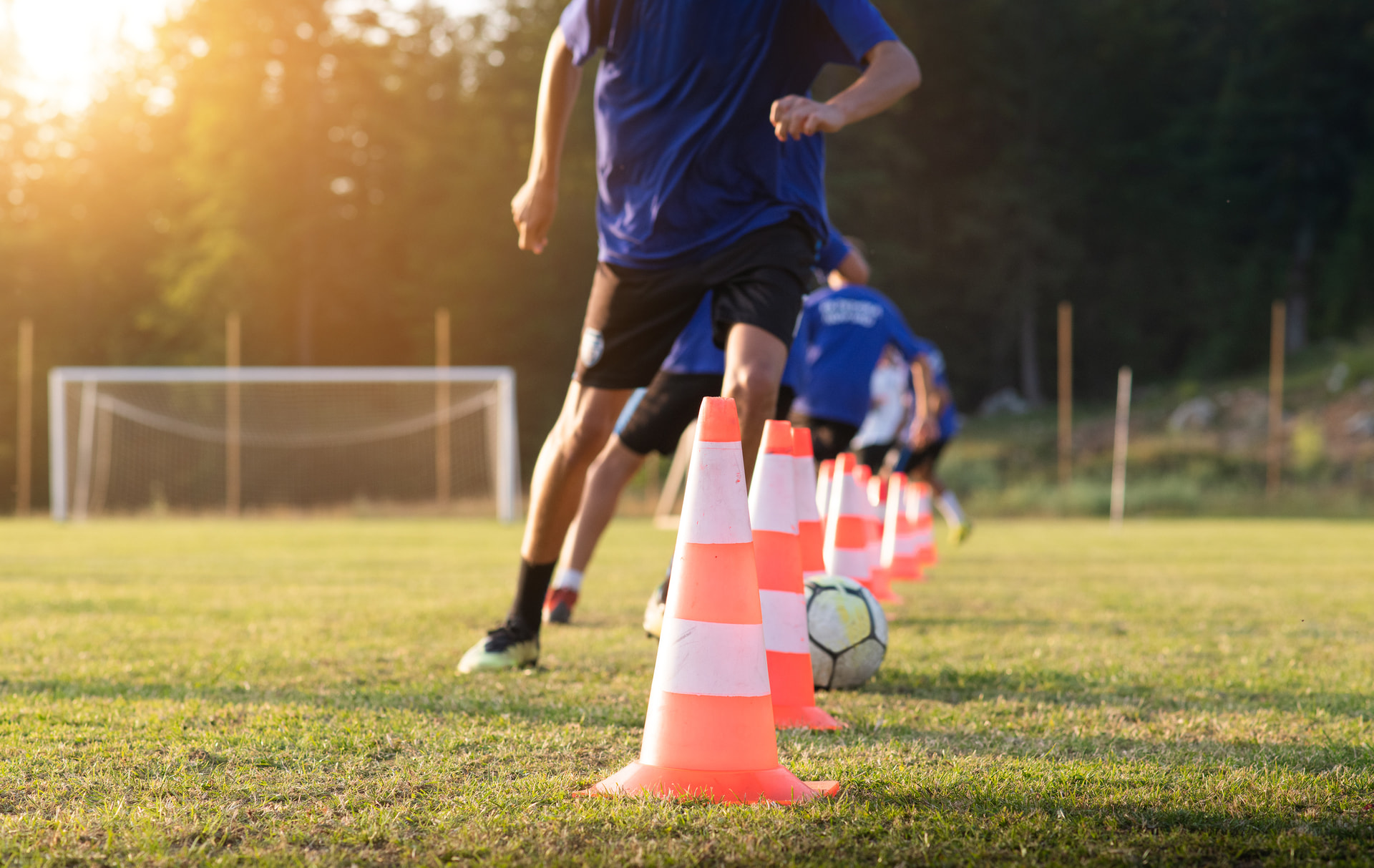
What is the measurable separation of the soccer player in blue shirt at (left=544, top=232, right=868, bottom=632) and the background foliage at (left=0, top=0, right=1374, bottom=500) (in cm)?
2586

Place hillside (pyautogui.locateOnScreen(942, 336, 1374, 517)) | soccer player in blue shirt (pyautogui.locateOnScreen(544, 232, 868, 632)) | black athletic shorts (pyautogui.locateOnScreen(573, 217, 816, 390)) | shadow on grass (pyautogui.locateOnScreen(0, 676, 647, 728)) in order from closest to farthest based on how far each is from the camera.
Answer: shadow on grass (pyautogui.locateOnScreen(0, 676, 647, 728)) → black athletic shorts (pyautogui.locateOnScreen(573, 217, 816, 390)) → soccer player in blue shirt (pyautogui.locateOnScreen(544, 232, 868, 632)) → hillside (pyautogui.locateOnScreen(942, 336, 1374, 517))

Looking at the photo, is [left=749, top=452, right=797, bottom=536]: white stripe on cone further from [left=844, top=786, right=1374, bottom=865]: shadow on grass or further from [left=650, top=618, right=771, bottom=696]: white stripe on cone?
[left=844, top=786, right=1374, bottom=865]: shadow on grass

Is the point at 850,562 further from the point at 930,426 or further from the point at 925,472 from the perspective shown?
the point at 925,472

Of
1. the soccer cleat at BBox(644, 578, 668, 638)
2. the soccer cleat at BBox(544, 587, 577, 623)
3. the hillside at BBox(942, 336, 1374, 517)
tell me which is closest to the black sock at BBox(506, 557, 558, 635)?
the soccer cleat at BBox(644, 578, 668, 638)

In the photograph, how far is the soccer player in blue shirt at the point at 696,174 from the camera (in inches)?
131

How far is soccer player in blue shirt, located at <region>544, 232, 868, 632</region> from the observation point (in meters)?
4.57

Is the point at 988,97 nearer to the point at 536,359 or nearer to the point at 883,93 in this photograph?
the point at 536,359

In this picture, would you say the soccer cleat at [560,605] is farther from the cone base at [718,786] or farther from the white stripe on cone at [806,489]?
the cone base at [718,786]

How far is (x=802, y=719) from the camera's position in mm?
2775

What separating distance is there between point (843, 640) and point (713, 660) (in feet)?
4.02

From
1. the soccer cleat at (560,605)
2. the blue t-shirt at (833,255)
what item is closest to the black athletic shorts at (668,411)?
the blue t-shirt at (833,255)

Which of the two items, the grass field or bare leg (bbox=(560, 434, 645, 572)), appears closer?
the grass field

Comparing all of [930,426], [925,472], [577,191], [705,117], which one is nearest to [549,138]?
[705,117]

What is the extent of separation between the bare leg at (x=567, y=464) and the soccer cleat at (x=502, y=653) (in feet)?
0.76
